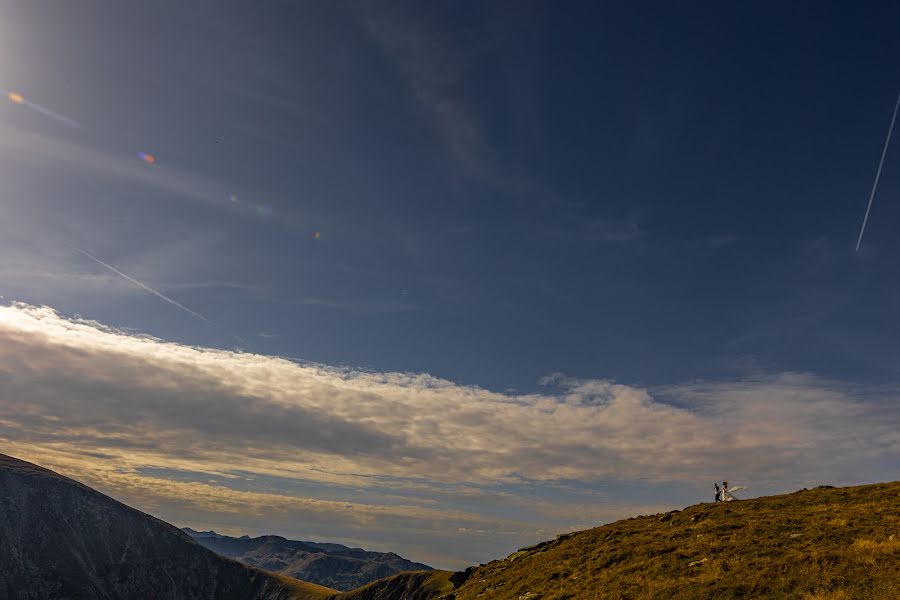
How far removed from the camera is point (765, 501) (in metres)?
55.7

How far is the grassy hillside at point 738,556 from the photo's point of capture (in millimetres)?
31094

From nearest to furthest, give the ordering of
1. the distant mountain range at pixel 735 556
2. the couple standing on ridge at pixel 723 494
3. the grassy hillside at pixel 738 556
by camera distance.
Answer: the grassy hillside at pixel 738 556 → the distant mountain range at pixel 735 556 → the couple standing on ridge at pixel 723 494

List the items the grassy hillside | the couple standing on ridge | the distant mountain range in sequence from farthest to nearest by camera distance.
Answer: the couple standing on ridge → the distant mountain range → the grassy hillside


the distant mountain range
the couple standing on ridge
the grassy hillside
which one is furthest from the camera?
the couple standing on ridge

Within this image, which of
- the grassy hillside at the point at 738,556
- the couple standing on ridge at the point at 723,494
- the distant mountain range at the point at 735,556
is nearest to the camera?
the grassy hillside at the point at 738,556

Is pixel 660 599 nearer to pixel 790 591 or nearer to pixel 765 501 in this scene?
pixel 790 591

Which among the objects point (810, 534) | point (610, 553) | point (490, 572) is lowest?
point (490, 572)

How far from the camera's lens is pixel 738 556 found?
37.4 m

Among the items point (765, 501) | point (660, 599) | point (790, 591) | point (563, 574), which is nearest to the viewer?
point (790, 591)

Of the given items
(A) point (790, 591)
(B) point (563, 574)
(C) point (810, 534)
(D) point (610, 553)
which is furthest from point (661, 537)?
(A) point (790, 591)

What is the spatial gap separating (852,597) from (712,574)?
8.76m

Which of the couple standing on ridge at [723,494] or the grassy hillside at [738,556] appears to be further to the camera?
the couple standing on ridge at [723,494]

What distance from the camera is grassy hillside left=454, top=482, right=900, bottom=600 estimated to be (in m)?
31.1

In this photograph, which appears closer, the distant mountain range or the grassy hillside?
the grassy hillside
